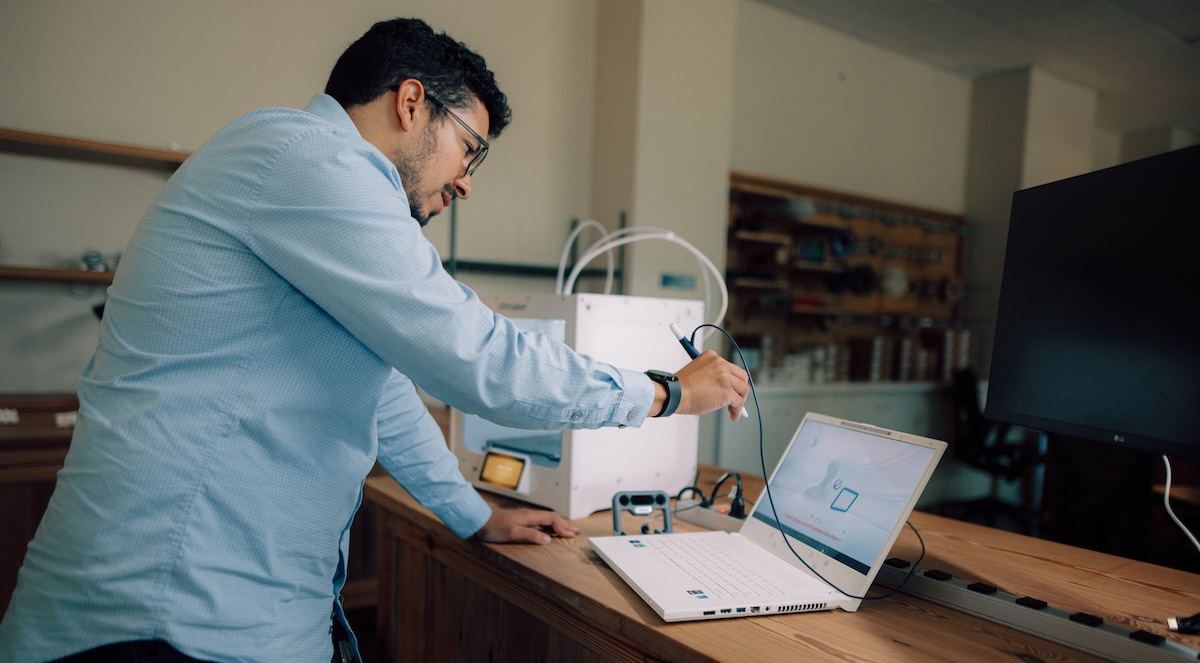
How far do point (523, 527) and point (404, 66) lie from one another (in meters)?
0.79

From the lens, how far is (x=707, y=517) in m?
1.39

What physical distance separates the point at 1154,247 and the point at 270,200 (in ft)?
3.39

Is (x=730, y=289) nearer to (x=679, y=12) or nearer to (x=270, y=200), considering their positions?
(x=679, y=12)

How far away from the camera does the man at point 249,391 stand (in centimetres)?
81

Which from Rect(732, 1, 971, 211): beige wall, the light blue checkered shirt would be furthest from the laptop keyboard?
Rect(732, 1, 971, 211): beige wall

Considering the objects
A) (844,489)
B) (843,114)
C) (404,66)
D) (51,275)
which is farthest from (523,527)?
(843,114)

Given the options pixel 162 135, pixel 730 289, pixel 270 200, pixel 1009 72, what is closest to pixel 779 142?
pixel 730 289

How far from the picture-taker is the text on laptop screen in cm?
100

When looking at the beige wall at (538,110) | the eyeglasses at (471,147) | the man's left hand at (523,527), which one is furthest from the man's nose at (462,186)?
the beige wall at (538,110)

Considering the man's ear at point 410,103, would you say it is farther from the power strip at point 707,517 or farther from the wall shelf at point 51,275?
the wall shelf at point 51,275

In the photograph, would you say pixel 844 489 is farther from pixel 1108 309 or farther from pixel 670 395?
pixel 1108 309

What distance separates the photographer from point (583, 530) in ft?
4.42

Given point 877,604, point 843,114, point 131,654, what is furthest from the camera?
point 843,114

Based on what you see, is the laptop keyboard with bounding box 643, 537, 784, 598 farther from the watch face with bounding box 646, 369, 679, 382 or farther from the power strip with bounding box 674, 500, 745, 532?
the watch face with bounding box 646, 369, 679, 382
